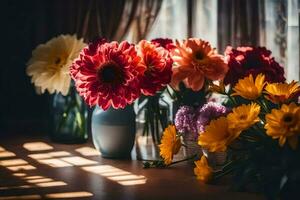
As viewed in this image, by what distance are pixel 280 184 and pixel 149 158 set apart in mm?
575

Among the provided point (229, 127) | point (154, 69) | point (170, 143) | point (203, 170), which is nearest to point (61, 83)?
point (154, 69)

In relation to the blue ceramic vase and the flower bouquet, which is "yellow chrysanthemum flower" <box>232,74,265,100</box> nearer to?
the blue ceramic vase

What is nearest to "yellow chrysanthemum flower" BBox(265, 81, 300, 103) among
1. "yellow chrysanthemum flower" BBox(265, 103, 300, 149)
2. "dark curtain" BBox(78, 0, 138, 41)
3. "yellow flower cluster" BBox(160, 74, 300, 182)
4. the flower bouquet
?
"yellow flower cluster" BBox(160, 74, 300, 182)

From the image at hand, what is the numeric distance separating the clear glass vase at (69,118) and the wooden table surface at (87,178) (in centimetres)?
9

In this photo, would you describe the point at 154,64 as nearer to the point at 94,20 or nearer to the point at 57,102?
the point at 57,102

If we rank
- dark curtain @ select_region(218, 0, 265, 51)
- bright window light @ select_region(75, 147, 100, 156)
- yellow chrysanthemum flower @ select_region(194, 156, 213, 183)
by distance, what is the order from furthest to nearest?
dark curtain @ select_region(218, 0, 265, 51)
bright window light @ select_region(75, 147, 100, 156)
yellow chrysanthemum flower @ select_region(194, 156, 213, 183)

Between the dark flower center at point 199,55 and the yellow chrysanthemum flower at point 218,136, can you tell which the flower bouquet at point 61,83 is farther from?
the yellow chrysanthemum flower at point 218,136

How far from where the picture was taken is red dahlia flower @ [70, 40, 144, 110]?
58.4 inches

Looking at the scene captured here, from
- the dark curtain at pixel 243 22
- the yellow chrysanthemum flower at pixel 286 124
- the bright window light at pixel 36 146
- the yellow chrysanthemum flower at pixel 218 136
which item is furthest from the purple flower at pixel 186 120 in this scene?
the dark curtain at pixel 243 22

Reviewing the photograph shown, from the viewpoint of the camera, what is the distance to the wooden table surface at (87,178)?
128 centimetres

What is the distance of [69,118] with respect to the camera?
1.89 metres

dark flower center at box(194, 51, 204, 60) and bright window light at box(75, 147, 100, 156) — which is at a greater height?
dark flower center at box(194, 51, 204, 60)

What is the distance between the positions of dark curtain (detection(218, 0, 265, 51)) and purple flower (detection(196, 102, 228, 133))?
0.87 metres

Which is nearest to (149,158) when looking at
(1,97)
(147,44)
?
(147,44)
